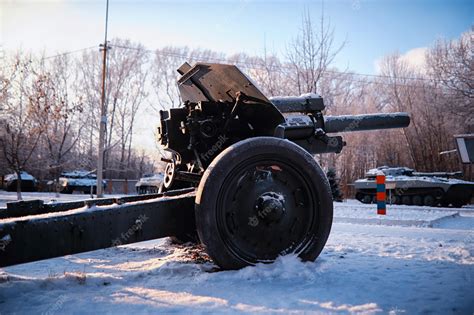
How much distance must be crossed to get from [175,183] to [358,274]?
7.00 ft

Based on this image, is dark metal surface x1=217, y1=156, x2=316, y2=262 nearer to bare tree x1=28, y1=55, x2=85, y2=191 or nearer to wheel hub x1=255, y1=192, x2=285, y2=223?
wheel hub x1=255, y1=192, x2=285, y2=223

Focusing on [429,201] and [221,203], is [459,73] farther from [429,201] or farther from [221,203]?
[221,203]

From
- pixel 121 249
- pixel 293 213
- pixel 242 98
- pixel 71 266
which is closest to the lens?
pixel 293 213

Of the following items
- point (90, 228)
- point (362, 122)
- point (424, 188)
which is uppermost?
point (362, 122)

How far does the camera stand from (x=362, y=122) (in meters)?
5.33

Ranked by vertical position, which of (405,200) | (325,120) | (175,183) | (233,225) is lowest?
(405,200)

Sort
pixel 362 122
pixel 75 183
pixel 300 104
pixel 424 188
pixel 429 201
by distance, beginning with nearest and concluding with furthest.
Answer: pixel 300 104 < pixel 362 122 < pixel 429 201 < pixel 424 188 < pixel 75 183

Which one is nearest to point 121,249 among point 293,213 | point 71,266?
point 71,266

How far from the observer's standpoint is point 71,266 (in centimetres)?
388

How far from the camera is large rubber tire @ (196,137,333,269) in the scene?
3020mm

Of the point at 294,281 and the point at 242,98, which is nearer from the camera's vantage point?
the point at 294,281

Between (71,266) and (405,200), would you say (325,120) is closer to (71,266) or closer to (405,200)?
(71,266)

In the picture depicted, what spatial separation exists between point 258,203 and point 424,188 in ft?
59.5

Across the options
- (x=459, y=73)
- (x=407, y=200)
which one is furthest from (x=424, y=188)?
(x=459, y=73)
